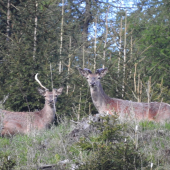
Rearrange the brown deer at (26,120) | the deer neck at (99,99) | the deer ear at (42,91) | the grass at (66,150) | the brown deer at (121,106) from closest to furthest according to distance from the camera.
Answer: the grass at (66,150) < the brown deer at (26,120) < the brown deer at (121,106) < the deer neck at (99,99) < the deer ear at (42,91)

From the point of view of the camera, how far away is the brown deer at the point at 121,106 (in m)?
9.73

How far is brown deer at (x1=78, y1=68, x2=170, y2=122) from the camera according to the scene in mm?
9734

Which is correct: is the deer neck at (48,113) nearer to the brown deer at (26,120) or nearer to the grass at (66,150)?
the brown deer at (26,120)

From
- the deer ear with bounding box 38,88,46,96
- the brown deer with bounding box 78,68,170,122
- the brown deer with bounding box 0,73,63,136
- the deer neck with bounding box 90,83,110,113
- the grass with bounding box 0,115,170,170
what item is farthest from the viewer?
the deer ear with bounding box 38,88,46,96

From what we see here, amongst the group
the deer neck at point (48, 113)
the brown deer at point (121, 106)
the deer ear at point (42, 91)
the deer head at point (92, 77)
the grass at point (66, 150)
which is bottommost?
the grass at point (66, 150)

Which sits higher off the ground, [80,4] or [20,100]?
[80,4]

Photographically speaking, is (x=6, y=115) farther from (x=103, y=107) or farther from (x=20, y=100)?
(x=103, y=107)

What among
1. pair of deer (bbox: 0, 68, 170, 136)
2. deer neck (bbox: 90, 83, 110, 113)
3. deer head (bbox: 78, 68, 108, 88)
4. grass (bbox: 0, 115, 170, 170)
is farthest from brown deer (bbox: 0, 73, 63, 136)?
grass (bbox: 0, 115, 170, 170)

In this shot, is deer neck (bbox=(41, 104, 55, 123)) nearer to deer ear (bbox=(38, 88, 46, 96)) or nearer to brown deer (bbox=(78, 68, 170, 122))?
deer ear (bbox=(38, 88, 46, 96))

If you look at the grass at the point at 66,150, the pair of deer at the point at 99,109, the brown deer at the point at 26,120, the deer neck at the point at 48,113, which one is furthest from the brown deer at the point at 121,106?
the grass at the point at 66,150

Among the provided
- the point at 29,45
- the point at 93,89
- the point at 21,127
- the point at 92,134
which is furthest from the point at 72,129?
the point at 29,45

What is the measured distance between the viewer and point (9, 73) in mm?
11969

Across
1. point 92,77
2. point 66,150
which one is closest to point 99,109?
point 92,77

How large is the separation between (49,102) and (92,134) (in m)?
3.77
